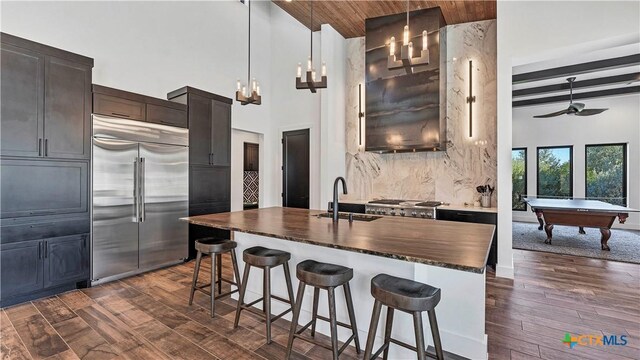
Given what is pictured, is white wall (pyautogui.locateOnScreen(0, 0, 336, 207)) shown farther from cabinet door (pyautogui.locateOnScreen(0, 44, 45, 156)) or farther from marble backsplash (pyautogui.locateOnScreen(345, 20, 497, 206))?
marble backsplash (pyautogui.locateOnScreen(345, 20, 497, 206))

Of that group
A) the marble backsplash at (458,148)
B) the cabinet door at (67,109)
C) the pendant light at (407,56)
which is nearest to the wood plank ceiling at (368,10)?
the marble backsplash at (458,148)

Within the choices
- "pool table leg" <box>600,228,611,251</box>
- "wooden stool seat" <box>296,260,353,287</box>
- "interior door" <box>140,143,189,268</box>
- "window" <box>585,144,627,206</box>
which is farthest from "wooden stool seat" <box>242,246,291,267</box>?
"window" <box>585,144,627,206</box>

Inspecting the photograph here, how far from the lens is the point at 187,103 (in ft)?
14.3

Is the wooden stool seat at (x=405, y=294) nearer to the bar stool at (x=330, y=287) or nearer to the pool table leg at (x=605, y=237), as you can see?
the bar stool at (x=330, y=287)

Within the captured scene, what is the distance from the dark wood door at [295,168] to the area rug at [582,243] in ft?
13.3

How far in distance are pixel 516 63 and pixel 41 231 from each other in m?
5.84

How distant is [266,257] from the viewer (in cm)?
231

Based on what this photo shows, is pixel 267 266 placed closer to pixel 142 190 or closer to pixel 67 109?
pixel 142 190

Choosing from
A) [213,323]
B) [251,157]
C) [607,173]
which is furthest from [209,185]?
[607,173]

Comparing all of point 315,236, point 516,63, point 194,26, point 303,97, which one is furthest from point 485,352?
point 194,26

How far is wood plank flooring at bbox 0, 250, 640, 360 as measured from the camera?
7.06 feet

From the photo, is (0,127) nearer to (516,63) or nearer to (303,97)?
(303,97)

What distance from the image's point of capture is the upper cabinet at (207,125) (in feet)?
14.5

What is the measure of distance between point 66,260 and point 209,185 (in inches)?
78.2
